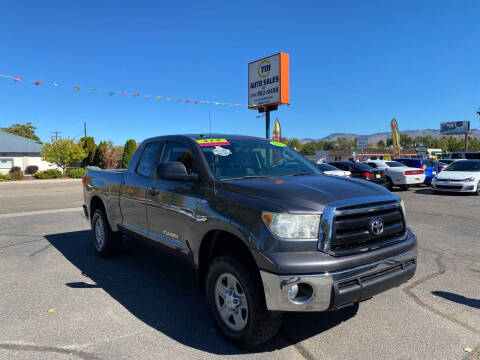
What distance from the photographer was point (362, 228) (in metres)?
2.86

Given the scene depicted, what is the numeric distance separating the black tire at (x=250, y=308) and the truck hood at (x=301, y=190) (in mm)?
569

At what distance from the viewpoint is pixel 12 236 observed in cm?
743

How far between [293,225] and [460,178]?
48.6 feet

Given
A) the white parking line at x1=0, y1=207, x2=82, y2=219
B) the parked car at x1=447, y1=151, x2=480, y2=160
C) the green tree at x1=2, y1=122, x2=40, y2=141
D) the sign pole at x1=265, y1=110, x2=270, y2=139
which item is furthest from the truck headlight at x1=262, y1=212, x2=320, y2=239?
the green tree at x1=2, y1=122, x2=40, y2=141

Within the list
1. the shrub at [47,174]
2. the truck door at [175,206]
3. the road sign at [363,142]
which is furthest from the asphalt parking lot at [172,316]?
the road sign at [363,142]

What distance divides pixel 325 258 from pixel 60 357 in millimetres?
2256

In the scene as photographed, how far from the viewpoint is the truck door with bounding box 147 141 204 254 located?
3482 millimetres

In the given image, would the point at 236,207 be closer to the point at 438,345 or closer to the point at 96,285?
the point at 438,345

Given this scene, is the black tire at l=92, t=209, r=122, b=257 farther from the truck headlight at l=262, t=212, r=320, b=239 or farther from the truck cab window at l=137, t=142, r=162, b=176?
the truck headlight at l=262, t=212, r=320, b=239

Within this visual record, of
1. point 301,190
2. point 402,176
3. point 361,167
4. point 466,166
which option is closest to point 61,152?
point 361,167

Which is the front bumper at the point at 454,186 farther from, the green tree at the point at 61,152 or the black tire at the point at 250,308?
the green tree at the point at 61,152

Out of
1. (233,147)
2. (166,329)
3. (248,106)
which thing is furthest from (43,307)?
(248,106)

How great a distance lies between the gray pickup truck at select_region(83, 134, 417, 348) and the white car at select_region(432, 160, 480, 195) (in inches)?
525

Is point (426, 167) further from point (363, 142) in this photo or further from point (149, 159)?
point (363, 142)
